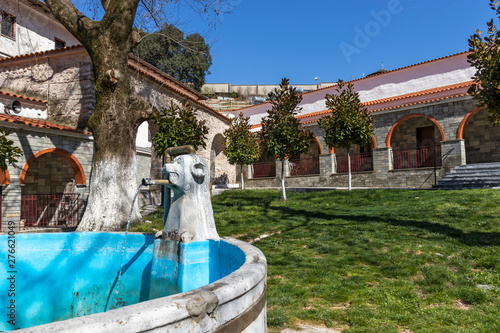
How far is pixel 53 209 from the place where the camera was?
13008mm

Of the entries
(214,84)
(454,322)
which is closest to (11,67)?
(454,322)

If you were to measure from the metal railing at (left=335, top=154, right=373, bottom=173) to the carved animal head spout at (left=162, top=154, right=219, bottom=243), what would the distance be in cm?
1598

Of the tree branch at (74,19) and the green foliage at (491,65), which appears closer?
the green foliage at (491,65)

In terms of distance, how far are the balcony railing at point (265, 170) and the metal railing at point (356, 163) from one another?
439cm

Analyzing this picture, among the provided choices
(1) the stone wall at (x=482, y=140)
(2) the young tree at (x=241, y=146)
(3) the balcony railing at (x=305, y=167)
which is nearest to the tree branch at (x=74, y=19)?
(2) the young tree at (x=241, y=146)

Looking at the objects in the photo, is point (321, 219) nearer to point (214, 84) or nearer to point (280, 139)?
point (280, 139)

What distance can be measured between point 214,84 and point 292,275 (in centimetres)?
4181

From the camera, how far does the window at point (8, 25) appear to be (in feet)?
50.2

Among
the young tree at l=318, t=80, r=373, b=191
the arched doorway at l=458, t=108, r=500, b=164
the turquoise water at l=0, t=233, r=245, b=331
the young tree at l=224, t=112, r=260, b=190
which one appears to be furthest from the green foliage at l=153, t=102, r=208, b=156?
the arched doorway at l=458, t=108, r=500, b=164

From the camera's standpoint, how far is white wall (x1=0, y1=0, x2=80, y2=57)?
1531cm

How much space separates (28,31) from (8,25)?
0.93 m

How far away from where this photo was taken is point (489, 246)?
204 inches

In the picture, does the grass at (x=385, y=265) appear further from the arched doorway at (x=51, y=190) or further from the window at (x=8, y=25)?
the window at (x=8, y=25)

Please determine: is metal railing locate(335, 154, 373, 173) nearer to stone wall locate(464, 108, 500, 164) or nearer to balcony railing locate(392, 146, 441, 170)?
balcony railing locate(392, 146, 441, 170)
